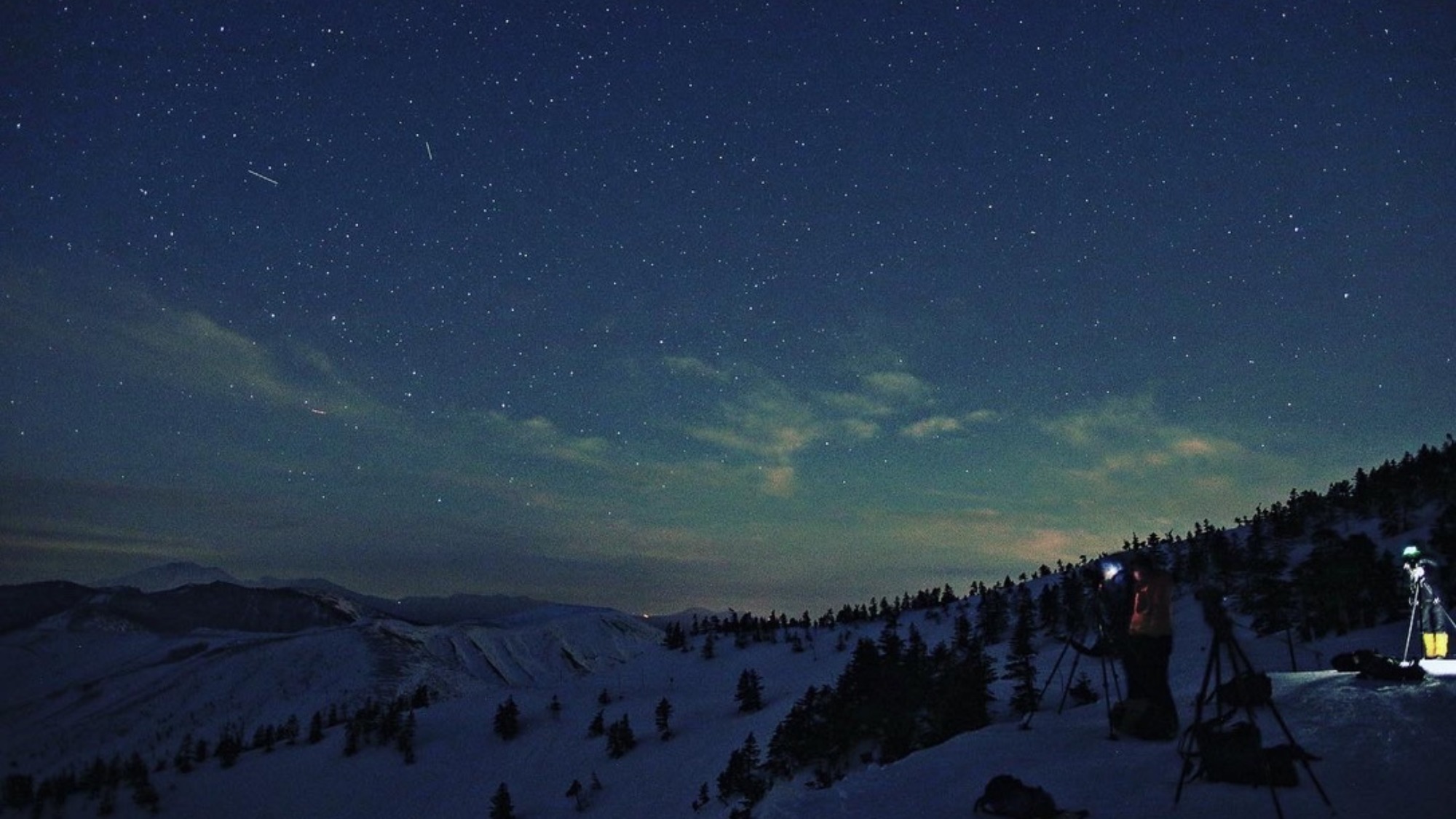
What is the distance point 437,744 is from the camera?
368ft

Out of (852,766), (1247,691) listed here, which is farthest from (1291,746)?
(852,766)

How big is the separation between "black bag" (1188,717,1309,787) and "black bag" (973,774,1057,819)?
81.9 inches

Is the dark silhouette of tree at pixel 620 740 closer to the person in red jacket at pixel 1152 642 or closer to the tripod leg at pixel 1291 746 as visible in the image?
the person in red jacket at pixel 1152 642

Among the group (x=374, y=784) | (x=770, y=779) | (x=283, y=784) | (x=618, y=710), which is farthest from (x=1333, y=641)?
(x=283, y=784)

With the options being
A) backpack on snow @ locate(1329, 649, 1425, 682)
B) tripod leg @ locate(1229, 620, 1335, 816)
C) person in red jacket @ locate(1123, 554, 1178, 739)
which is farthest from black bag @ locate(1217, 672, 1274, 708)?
backpack on snow @ locate(1329, 649, 1425, 682)

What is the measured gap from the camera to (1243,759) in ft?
32.2

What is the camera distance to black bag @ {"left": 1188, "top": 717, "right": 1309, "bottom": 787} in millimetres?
9602

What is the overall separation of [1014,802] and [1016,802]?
1.1 inches

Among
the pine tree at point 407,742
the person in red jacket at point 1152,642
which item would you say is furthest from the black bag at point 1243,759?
the pine tree at point 407,742

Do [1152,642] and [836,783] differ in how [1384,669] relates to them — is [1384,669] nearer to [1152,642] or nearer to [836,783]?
[1152,642]

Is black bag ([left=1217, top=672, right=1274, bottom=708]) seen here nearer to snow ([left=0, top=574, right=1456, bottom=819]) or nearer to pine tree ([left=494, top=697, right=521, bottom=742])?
snow ([left=0, top=574, right=1456, bottom=819])

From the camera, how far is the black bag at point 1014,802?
963cm

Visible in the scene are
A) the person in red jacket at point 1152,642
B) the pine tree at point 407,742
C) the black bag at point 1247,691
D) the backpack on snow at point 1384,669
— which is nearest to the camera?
the black bag at point 1247,691

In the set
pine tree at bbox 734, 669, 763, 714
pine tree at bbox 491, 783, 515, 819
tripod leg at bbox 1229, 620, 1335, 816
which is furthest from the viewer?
pine tree at bbox 734, 669, 763, 714
